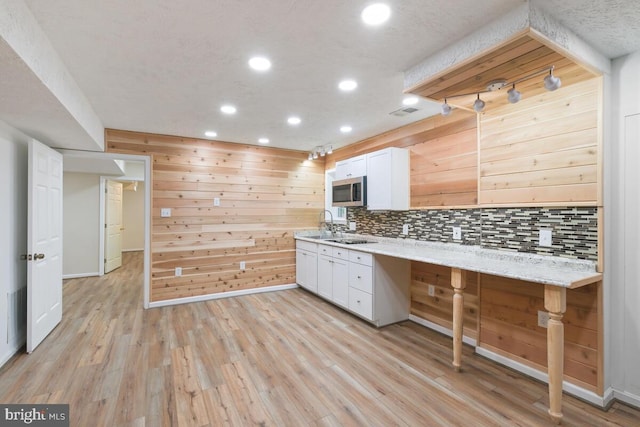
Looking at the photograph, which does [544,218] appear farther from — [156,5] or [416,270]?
[156,5]

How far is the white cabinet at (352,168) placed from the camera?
3.98 m

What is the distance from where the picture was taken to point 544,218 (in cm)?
230

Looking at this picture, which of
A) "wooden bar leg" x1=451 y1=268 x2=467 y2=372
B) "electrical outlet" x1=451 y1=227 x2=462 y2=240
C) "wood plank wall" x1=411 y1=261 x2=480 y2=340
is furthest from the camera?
"electrical outlet" x1=451 y1=227 x2=462 y2=240

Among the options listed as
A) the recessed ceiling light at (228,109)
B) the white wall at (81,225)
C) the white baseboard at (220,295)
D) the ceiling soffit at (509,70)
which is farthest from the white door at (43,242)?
the ceiling soffit at (509,70)

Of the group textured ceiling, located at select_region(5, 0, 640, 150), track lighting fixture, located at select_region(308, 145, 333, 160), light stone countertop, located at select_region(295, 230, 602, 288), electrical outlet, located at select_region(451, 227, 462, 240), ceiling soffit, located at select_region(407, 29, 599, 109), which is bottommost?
light stone countertop, located at select_region(295, 230, 602, 288)

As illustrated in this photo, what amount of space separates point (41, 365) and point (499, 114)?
14.4 feet

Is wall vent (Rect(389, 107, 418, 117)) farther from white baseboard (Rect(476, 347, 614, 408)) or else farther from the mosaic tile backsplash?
white baseboard (Rect(476, 347, 614, 408))

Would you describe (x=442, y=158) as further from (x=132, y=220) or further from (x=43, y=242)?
(x=132, y=220)

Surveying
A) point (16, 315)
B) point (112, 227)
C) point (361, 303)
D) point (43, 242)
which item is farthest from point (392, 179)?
point (112, 227)

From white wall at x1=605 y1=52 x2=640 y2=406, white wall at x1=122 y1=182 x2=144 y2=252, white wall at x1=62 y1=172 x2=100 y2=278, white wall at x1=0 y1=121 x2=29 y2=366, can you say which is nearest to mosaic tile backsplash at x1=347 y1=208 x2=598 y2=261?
white wall at x1=605 y1=52 x2=640 y2=406

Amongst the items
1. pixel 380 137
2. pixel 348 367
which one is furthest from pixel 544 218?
pixel 380 137

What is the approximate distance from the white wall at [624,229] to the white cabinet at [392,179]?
1823 mm

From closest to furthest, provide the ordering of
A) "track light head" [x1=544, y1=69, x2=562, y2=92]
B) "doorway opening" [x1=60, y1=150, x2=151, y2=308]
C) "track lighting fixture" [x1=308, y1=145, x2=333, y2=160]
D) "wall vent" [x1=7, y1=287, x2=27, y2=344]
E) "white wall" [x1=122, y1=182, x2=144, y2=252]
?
"track light head" [x1=544, y1=69, x2=562, y2=92] → "wall vent" [x1=7, y1=287, x2=27, y2=344] → "doorway opening" [x1=60, y1=150, x2=151, y2=308] → "track lighting fixture" [x1=308, y1=145, x2=333, y2=160] → "white wall" [x1=122, y1=182, x2=144, y2=252]

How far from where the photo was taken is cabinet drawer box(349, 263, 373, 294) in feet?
10.8
